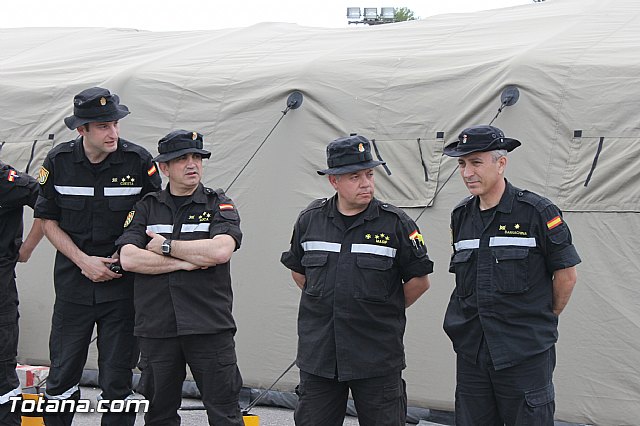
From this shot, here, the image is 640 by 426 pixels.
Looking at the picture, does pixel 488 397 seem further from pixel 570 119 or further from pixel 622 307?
pixel 570 119

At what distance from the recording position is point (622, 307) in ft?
17.3

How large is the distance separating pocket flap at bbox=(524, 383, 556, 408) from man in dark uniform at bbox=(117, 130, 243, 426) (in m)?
1.53

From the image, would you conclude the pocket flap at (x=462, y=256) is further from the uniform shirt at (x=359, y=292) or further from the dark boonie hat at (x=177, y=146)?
the dark boonie hat at (x=177, y=146)

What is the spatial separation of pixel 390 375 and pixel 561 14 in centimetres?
366

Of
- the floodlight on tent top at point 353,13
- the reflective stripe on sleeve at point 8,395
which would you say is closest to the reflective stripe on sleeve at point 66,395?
the reflective stripe on sleeve at point 8,395

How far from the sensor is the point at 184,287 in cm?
461

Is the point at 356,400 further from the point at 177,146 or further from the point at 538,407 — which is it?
the point at 177,146

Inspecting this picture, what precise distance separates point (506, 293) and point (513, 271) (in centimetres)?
10

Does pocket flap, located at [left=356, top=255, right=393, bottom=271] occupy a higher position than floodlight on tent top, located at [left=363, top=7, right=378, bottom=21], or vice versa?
floodlight on tent top, located at [left=363, top=7, right=378, bottom=21]

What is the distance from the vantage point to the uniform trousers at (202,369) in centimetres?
462

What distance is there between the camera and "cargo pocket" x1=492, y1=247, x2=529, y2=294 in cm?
396

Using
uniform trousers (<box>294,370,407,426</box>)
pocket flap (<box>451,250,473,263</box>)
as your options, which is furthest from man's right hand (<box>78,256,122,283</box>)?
pocket flap (<box>451,250,473,263</box>)

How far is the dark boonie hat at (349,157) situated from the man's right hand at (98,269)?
1366mm

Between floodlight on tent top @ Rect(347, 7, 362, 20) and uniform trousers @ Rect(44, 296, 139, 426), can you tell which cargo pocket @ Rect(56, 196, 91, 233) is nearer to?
uniform trousers @ Rect(44, 296, 139, 426)
